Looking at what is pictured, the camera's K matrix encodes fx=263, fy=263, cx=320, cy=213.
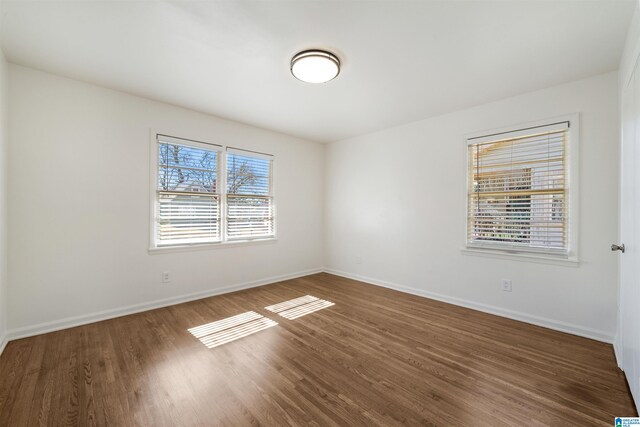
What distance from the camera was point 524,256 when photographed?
3.03m

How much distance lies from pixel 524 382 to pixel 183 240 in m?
3.87

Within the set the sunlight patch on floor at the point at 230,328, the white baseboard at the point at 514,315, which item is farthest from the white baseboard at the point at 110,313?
the white baseboard at the point at 514,315

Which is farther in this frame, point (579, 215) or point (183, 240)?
point (183, 240)

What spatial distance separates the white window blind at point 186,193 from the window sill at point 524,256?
141 inches

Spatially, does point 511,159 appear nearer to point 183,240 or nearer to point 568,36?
point 568,36

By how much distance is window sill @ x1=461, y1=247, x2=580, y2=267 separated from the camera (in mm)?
2767

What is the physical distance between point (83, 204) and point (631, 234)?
15.8 ft

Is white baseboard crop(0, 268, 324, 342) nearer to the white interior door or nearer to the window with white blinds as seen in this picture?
the window with white blinds

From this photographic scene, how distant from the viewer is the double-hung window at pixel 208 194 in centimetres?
344

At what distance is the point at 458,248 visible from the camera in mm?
3568

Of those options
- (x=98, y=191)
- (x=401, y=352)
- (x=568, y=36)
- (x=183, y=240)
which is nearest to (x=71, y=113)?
(x=98, y=191)

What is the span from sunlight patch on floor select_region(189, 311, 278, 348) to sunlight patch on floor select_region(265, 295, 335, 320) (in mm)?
245

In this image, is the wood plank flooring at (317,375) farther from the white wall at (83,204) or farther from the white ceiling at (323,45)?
the white ceiling at (323,45)

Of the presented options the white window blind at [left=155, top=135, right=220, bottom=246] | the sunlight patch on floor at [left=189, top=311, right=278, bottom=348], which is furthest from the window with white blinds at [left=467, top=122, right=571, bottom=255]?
the white window blind at [left=155, top=135, right=220, bottom=246]
